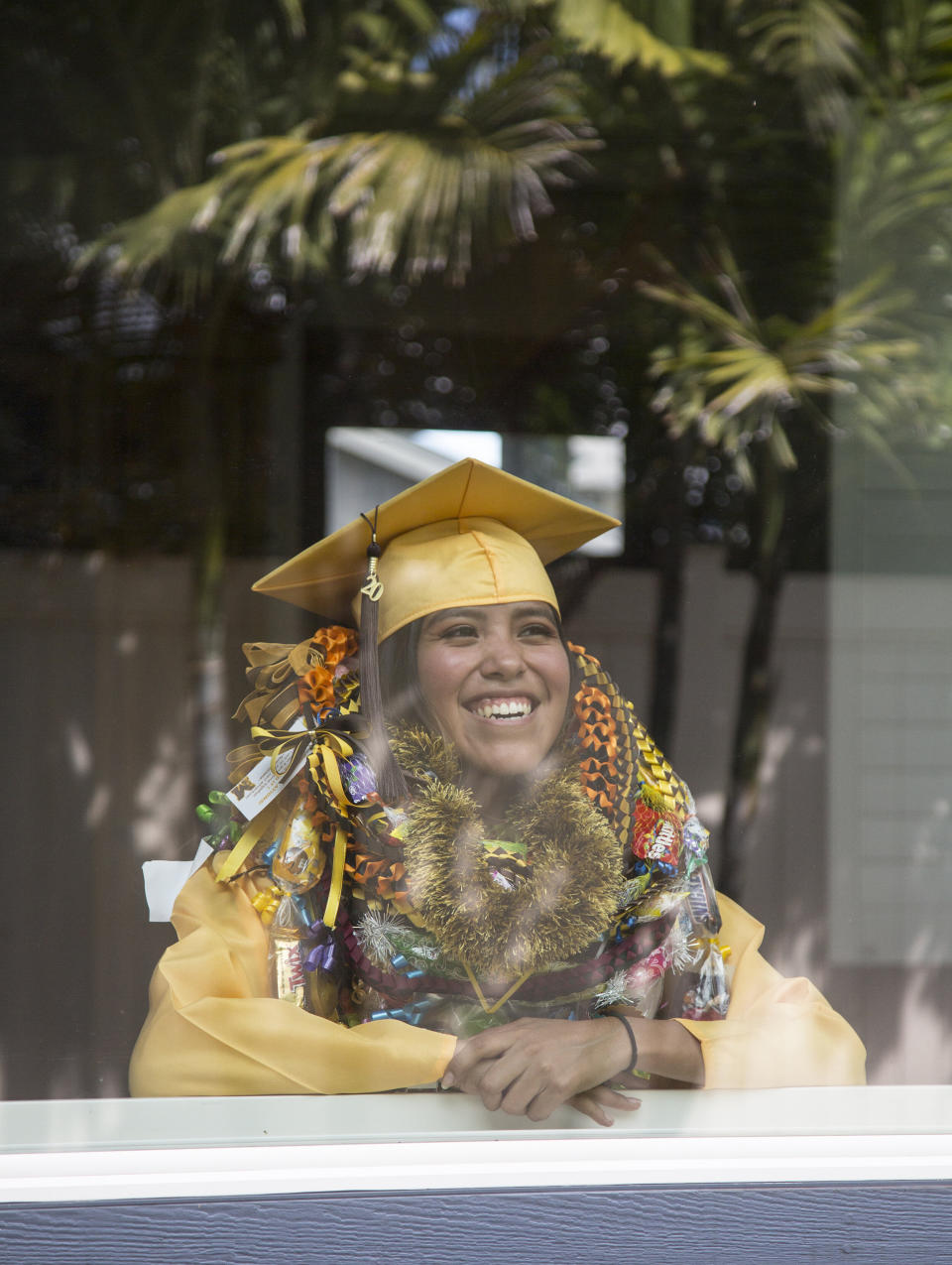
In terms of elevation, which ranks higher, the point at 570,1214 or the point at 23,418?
the point at 23,418

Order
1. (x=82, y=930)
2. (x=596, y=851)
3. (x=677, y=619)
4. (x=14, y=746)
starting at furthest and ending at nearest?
(x=677, y=619), (x=14, y=746), (x=82, y=930), (x=596, y=851)

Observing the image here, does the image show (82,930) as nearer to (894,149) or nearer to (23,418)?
(23,418)

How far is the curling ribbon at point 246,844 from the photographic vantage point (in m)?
Answer: 1.25

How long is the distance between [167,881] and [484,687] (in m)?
0.53

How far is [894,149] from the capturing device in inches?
85.4

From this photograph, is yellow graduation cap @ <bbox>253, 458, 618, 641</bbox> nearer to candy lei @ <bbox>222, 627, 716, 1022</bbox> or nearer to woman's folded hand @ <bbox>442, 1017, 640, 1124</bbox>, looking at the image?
candy lei @ <bbox>222, 627, 716, 1022</bbox>

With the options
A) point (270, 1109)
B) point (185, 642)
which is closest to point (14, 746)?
point (185, 642)

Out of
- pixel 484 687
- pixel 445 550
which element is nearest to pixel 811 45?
pixel 445 550

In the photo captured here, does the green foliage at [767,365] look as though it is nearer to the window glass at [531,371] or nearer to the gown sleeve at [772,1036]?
the window glass at [531,371]

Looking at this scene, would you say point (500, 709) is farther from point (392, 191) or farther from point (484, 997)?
point (392, 191)

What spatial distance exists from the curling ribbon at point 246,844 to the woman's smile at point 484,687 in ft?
0.82

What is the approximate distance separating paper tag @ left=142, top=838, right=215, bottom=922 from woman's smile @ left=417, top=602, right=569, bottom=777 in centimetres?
37

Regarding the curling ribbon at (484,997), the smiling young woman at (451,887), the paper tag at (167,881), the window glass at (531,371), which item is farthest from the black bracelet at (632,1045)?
the window glass at (531,371)

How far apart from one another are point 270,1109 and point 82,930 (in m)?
0.81
